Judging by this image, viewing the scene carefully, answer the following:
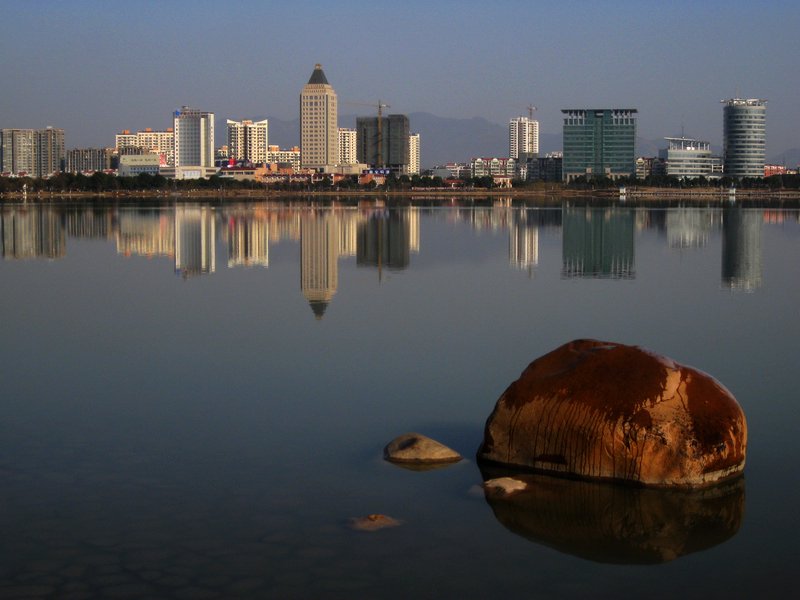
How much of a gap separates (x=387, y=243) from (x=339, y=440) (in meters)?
29.4

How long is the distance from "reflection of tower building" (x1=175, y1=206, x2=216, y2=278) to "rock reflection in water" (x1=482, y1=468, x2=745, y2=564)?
63.3ft

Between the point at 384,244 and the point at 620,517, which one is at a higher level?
the point at 384,244

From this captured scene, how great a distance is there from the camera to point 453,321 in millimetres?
18547

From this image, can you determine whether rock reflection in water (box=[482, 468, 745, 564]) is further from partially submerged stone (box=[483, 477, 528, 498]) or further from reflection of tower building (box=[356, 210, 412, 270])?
reflection of tower building (box=[356, 210, 412, 270])

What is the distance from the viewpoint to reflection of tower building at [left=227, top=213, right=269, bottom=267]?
3170 cm

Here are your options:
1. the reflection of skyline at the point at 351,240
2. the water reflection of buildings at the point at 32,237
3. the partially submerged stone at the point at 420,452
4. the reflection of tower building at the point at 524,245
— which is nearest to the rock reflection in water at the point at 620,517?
the partially submerged stone at the point at 420,452

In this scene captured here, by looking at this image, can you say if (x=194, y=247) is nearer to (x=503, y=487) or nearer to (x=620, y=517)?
(x=503, y=487)

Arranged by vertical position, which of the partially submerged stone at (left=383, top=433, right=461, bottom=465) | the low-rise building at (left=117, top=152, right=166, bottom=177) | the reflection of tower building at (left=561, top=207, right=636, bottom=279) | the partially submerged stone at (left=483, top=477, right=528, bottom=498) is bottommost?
the partially submerged stone at (left=483, top=477, right=528, bottom=498)

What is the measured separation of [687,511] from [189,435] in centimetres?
485

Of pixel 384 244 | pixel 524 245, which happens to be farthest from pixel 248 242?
pixel 524 245

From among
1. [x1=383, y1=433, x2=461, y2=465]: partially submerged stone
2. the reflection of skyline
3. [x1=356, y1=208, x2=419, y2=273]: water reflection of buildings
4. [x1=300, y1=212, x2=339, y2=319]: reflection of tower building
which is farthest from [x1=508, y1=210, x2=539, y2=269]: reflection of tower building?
[x1=383, y1=433, x2=461, y2=465]: partially submerged stone

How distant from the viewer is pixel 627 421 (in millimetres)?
9086

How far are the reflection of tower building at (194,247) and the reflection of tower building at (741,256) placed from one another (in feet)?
42.9

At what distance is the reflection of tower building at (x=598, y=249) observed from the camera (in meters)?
28.5
